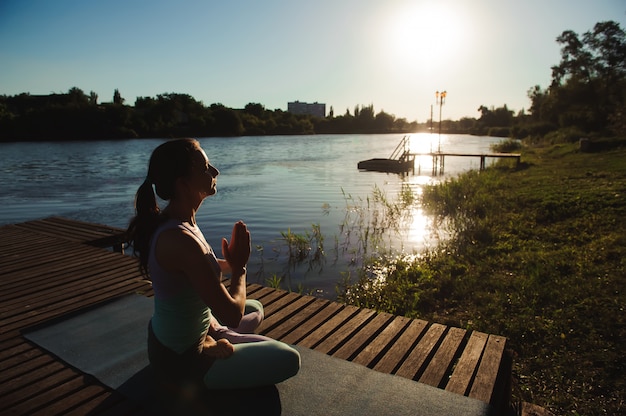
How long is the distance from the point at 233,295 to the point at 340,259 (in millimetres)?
7568

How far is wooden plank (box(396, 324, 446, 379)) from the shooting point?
131 inches

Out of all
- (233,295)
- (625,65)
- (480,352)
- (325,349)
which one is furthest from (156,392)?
(625,65)

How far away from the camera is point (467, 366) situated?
340 cm

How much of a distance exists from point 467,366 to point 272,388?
1.66m

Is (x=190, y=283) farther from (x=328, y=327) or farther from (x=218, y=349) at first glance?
(x=328, y=327)

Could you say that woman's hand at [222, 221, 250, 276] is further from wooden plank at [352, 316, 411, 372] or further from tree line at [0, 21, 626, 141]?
tree line at [0, 21, 626, 141]

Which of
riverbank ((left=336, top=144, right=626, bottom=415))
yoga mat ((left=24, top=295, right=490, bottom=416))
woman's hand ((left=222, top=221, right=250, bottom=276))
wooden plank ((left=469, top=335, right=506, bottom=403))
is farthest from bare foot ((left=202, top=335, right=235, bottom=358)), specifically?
riverbank ((left=336, top=144, right=626, bottom=415))

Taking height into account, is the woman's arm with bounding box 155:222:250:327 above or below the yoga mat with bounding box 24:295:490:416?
above

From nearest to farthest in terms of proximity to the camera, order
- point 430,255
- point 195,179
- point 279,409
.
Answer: point 195,179 < point 279,409 < point 430,255

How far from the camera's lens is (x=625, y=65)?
160 ft

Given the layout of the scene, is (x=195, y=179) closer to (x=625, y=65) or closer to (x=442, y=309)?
(x=442, y=309)

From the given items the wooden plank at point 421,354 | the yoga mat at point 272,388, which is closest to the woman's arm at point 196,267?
the yoga mat at point 272,388

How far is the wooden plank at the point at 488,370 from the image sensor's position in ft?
9.94

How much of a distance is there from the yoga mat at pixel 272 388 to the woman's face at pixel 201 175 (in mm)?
1329
